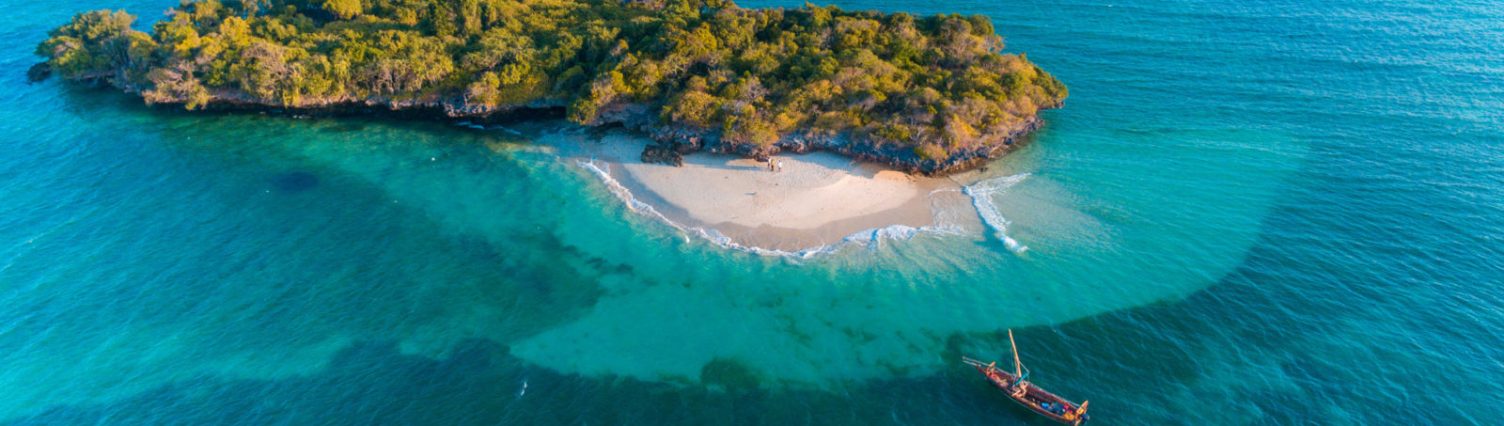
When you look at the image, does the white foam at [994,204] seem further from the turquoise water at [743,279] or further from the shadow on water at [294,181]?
the shadow on water at [294,181]

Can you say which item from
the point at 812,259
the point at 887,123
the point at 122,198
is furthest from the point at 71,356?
the point at 887,123

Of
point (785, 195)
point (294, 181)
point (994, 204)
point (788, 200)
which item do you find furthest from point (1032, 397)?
point (294, 181)

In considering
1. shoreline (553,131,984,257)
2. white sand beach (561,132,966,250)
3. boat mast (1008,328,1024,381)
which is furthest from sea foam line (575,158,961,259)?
boat mast (1008,328,1024,381)

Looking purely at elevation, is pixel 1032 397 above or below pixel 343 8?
below

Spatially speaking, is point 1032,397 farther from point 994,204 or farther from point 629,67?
point 629,67

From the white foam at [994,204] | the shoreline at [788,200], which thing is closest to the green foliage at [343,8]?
the shoreline at [788,200]

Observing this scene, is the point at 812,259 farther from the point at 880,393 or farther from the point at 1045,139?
the point at 1045,139

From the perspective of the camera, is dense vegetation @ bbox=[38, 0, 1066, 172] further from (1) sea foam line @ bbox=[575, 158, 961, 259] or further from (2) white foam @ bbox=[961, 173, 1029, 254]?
(1) sea foam line @ bbox=[575, 158, 961, 259]
